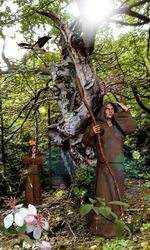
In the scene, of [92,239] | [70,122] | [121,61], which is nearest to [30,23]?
[70,122]

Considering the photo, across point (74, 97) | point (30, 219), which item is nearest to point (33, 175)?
point (74, 97)

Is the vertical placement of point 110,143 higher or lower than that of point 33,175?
higher

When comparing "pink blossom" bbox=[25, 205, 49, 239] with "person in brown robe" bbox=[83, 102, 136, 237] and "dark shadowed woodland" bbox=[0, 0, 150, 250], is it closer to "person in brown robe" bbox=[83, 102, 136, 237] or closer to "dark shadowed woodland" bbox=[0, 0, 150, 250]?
"dark shadowed woodland" bbox=[0, 0, 150, 250]

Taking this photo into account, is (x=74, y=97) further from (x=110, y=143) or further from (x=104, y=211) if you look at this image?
(x=104, y=211)

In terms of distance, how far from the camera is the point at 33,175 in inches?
281

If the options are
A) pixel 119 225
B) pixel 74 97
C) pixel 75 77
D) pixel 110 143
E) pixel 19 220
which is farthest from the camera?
pixel 74 97

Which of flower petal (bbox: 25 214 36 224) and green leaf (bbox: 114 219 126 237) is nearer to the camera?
flower petal (bbox: 25 214 36 224)

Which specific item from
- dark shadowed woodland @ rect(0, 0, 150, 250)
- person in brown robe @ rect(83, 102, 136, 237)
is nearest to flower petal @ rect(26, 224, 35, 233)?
dark shadowed woodland @ rect(0, 0, 150, 250)

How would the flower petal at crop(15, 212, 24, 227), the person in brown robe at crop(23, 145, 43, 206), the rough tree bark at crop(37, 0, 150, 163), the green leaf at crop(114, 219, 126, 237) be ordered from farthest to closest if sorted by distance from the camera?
the person in brown robe at crop(23, 145, 43, 206)
the rough tree bark at crop(37, 0, 150, 163)
the green leaf at crop(114, 219, 126, 237)
the flower petal at crop(15, 212, 24, 227)

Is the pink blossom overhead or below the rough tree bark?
below

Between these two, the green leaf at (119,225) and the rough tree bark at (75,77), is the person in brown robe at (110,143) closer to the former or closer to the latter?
the rough tree bark at (75,77)

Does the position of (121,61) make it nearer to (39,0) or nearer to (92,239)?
(39,0)

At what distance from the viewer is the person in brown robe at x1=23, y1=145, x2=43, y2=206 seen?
23.0ft

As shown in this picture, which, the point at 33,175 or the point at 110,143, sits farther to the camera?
the point at 33,175
